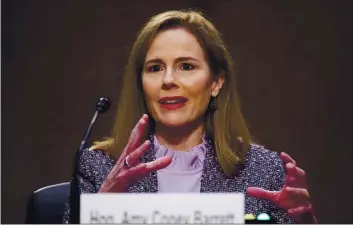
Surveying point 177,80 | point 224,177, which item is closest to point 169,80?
point 177,80

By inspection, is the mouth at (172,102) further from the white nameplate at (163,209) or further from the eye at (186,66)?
the white nameplate at (163,209)

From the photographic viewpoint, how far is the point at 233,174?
1.96 metres

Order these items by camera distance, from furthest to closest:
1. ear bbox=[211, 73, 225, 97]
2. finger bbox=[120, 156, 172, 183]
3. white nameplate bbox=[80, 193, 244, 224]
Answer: ear bbox=[211, 73, 225, 97], finger bbox=[120, 156, 172, 183], white nameplate bbox=[80, 193, 244, 224]

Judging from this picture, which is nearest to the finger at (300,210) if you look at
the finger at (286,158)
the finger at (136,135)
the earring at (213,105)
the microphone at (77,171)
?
the finger at (286,158)

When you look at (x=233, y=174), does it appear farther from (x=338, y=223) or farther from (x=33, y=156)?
(x=33, y=156)

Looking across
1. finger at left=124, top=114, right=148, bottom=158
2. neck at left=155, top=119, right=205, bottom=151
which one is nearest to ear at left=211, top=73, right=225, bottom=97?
neck at left=155, top=119, right=205, bottom=151

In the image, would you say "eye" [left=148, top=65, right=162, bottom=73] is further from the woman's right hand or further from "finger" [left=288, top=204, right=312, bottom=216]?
"finger" [left=288, top=204, right=312, bottom=216]

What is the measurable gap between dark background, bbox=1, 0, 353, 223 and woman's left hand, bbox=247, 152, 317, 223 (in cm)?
5

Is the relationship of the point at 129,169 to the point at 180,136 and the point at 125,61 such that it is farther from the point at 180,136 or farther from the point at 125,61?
the point at 125,61

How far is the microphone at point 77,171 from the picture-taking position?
1.95 meters

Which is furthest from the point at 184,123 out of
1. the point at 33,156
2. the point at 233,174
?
the point at 33,156

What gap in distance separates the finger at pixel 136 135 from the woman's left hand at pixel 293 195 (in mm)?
373

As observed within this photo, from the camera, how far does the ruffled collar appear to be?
1.97 metres

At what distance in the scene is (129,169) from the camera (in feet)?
6.31
